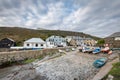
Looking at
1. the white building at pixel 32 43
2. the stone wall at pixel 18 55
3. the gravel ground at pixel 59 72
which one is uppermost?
the white building at pixel 32 43

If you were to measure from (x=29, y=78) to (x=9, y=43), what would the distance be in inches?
1735

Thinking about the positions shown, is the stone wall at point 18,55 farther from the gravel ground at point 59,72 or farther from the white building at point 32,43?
the white building at point 32,43

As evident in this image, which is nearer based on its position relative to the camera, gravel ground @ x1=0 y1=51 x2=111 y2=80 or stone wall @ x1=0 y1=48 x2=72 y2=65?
gravel ground @ x1=0 y1=51 x2=111 y2=80

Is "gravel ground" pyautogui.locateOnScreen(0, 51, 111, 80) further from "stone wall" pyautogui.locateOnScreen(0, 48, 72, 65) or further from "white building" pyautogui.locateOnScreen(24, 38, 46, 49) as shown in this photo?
"white building" pyautogui.locateOnScreen(24, 38, 46, 49)

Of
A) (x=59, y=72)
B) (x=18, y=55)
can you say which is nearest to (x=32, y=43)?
(x=18, y=55)

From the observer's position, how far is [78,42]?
84.7m

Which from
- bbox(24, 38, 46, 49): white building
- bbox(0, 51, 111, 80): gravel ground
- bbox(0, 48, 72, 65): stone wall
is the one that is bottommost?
bbox(0, 51, 111, 80): gravel ground

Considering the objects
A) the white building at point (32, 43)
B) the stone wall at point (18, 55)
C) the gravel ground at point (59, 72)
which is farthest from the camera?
the white building at point (32, 43)

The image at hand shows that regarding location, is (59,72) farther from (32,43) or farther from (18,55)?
(32,43)

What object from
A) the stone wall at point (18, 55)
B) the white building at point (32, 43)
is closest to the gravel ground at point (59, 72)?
the stone wall at point (18, 55)

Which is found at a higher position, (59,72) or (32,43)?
(32,43)

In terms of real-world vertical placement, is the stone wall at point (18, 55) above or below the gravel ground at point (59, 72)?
above

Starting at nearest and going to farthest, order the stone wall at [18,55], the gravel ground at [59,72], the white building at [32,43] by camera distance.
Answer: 1. the gravel ground at [59,72]
2. the stone wall at [18,55]
3. the white building at [32,43]

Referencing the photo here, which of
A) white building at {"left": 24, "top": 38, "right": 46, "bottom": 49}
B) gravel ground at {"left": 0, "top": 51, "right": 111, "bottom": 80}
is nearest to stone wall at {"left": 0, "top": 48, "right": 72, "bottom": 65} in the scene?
gravel ground at {"left": 0, "top": 51, "right": 111, "bottom": 80}
